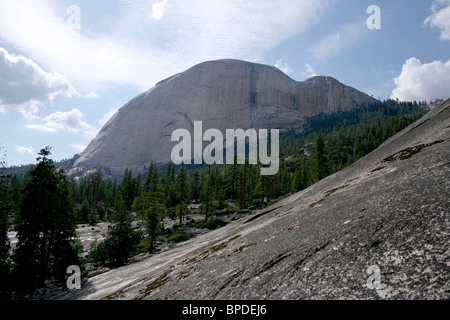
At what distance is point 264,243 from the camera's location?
37.2 ft

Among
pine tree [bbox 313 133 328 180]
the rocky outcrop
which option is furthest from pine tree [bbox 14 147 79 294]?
pine tree [bbox 313 133 328 180]

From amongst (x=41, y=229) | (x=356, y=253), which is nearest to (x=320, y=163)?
(x=41, y=229)

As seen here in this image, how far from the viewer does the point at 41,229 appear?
2714 centimetres

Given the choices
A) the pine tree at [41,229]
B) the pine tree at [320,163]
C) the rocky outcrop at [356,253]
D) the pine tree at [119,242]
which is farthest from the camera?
the pine tree at [320,163]

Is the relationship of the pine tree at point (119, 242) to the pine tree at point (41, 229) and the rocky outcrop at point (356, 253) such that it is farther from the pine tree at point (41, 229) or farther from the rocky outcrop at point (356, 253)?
the rocky outcrop at point (356, 253)

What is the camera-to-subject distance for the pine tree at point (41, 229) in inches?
986

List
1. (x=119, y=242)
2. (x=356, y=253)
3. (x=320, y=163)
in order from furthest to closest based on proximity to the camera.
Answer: (x=320, y=163)
(x=119, y=242)
(x=356, y=253)

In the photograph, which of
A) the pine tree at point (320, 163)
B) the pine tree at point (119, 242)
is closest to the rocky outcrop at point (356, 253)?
the pine tree at point (119, 242)

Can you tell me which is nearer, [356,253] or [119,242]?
[356,253]

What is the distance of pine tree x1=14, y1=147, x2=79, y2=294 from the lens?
2505 cm

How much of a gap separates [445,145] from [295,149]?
171 m

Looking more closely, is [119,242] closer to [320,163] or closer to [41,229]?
[41,229]
